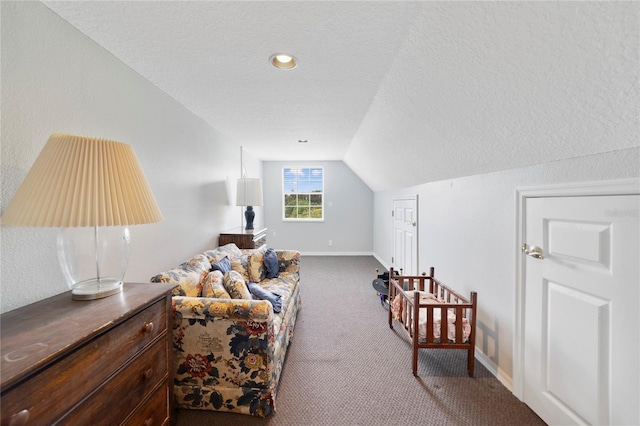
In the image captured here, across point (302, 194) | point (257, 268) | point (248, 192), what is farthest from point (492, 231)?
point (302, 194)

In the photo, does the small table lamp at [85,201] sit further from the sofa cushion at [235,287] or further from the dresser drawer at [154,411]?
the sofa cushion at [235,287]

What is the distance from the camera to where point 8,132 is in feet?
3.56

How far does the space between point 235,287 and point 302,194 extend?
14.4ft

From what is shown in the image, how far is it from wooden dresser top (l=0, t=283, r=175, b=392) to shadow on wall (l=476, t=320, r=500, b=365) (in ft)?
7.20

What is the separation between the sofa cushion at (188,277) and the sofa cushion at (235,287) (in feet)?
0.70

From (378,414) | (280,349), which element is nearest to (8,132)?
(280,349)

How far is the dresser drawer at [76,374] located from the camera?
698mm

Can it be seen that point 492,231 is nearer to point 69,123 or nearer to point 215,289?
point 215,289

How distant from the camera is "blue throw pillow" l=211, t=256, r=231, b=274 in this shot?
2267 mm

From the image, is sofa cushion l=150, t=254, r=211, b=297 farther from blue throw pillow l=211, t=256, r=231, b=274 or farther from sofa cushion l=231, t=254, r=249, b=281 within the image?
sofa cushion l=231, t=254, r=249, b=281

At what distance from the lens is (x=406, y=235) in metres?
3.82

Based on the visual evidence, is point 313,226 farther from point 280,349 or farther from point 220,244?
point 280,349

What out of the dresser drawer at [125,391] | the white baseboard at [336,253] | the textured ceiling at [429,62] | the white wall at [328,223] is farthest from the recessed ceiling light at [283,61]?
the white baseboard at [336,253]

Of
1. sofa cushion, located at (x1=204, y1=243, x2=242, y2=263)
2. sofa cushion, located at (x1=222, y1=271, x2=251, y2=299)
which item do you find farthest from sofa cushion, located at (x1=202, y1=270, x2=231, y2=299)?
sofa cushion, located at (x1=204, y1=243, x2=242, y2=263)
